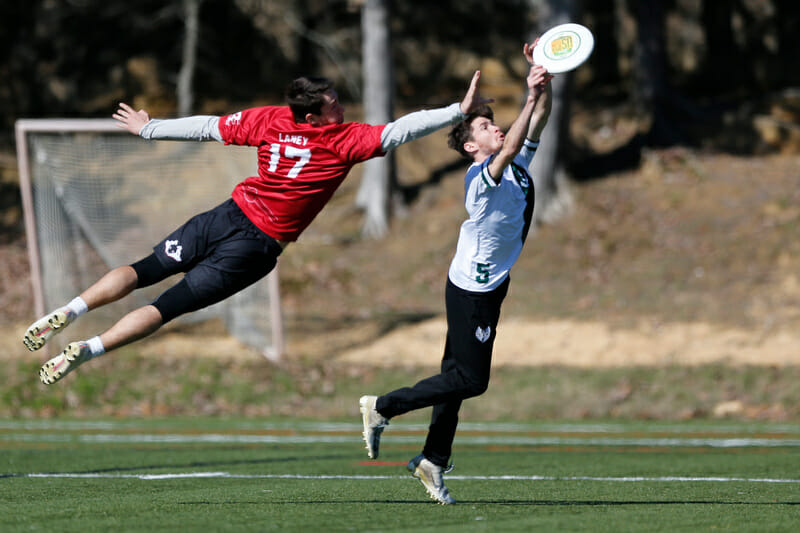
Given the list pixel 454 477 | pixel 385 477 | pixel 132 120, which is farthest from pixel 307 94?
pixel 454 477

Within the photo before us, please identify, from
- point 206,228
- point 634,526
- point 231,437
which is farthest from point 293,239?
Answer: point 231,437

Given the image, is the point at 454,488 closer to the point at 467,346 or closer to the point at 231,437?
the point at 467,346

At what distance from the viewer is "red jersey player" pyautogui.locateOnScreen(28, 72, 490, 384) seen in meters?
6.74

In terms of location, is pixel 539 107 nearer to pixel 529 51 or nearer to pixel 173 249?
pixel 529 51

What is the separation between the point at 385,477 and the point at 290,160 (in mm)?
3056

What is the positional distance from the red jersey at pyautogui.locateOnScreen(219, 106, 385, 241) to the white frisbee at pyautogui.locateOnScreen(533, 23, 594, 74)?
110 centimetres

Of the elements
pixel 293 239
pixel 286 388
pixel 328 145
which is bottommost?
pixel 286 388

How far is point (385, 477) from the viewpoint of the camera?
868 centimetres

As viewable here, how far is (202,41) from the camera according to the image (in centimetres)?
2852

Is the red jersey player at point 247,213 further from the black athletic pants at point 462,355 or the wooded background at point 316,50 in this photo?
the wooded background at point 316,50

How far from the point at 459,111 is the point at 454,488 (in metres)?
3.01

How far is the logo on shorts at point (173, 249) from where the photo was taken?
23.1 ft

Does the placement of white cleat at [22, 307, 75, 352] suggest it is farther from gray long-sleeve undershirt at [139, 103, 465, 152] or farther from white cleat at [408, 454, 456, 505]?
white cleat at [408, 454, 456, 505]

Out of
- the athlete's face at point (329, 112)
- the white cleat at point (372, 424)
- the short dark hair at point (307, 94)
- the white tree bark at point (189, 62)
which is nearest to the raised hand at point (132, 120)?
the short dark hair at point (307, 94)
